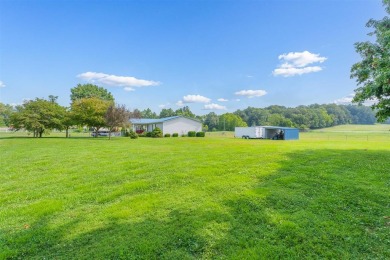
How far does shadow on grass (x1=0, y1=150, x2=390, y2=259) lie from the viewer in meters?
3.21

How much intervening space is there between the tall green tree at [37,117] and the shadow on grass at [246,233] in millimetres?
30799

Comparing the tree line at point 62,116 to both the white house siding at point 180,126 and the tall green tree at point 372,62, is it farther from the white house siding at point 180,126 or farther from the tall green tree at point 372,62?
the tall green tree at point 372,62

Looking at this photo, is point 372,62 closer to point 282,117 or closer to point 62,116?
point 62,116

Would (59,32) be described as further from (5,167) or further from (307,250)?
(307,250)

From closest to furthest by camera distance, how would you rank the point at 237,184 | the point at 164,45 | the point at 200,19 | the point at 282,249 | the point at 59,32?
the point at 282,249, the point at 237,184, the point at 59,32, the point at 200,19, the point at 164,45

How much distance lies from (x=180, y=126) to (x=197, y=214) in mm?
36094

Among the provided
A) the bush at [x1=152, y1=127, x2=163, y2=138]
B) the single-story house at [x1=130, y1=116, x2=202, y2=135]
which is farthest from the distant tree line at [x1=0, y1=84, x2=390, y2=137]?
the bush at [x1=152, y1=127, x2=163, y2=138]

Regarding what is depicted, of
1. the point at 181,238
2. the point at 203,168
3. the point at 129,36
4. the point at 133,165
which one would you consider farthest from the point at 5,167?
the point at 129,36

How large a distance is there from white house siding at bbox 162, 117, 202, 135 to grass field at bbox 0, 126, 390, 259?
102 feet

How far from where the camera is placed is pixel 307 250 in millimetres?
3281

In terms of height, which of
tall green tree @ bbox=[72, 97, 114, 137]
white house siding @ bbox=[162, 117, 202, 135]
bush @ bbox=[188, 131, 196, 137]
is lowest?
bush @ bbox=[188, 131, 196, 137]

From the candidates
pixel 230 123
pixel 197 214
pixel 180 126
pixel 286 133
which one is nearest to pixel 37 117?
pixel 180 126

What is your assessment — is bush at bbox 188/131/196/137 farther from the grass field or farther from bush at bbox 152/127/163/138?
the grass field

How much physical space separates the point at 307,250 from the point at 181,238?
1.94 meters
